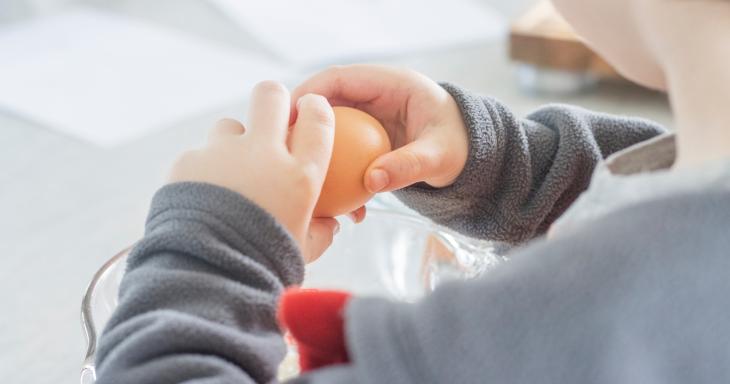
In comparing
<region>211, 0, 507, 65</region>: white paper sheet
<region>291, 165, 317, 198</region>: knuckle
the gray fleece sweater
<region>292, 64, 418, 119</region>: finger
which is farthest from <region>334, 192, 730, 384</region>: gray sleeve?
<region>211, 0, 507, 65</region>: white paper sheet


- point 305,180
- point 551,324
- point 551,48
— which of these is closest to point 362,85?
point 305,180

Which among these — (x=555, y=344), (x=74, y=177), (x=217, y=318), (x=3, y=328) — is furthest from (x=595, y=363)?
(x=74, y=177)

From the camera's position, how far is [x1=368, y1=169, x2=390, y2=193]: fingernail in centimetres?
41

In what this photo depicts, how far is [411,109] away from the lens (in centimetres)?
48

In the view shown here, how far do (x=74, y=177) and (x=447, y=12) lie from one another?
1.62 feet

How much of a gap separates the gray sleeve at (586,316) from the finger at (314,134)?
0.12 metres

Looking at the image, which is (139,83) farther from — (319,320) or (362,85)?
(319,320)

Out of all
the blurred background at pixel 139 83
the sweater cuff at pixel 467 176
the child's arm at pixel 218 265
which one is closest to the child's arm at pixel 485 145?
the sweater cuff at pixel 467 176

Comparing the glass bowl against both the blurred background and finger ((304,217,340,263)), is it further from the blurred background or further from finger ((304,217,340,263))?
the blurred background

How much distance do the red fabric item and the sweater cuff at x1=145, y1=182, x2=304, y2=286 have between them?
44mm

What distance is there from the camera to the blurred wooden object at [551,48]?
79cm

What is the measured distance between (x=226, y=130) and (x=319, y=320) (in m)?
0.13

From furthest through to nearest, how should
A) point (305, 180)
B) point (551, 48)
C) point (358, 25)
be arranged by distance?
point (358, 25), point (551, 48), point (305, 180)

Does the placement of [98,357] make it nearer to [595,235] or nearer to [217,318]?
[217,318]
